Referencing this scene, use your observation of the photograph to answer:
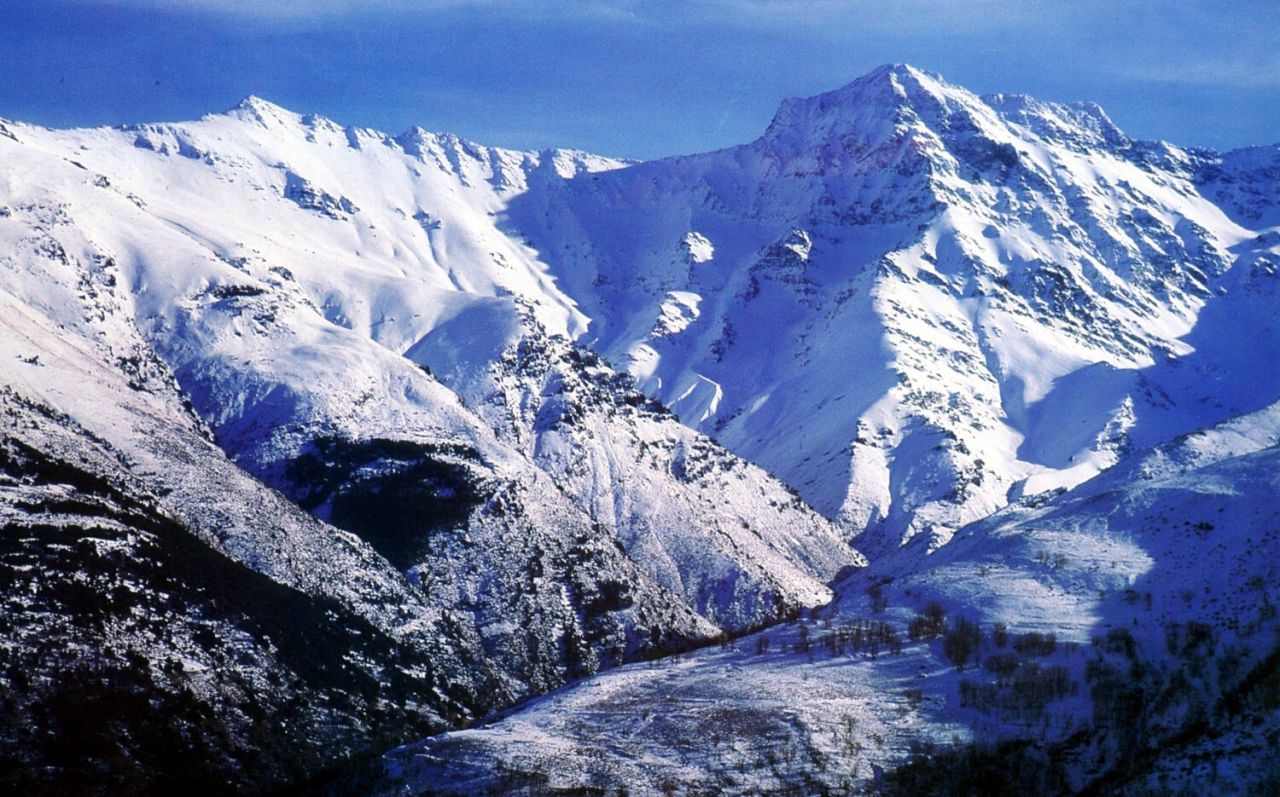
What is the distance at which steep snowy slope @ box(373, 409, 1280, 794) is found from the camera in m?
61.2

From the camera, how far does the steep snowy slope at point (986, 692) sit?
61250 millimetres

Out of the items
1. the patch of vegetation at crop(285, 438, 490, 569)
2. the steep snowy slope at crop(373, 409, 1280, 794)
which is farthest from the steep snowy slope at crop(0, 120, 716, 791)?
the steep snowy slope at crop(373, 409, 1280, 794)

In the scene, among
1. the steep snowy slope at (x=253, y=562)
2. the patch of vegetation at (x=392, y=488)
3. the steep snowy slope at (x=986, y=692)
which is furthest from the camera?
the patch of vegetation at (x=392, y=488)

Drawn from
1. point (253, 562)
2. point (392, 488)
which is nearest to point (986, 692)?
point (253, 562)

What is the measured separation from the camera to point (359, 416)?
179750 mm

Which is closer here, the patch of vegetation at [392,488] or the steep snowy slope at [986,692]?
the steep snowy slope at [986,692]

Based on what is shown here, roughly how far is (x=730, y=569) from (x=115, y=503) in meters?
84.1

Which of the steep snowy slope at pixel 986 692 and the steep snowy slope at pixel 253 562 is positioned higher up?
the steep snowy slope at pixel 253 562

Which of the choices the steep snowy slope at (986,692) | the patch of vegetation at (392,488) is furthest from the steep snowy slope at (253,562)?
the steep snowy slope at (986,692)

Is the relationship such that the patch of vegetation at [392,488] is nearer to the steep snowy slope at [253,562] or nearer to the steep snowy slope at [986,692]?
the steep snowy slope at [253,562]

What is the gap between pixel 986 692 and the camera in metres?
67.6

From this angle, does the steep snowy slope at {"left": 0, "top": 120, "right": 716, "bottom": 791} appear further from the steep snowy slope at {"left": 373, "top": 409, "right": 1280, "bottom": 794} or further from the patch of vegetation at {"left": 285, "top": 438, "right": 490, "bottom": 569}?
the steep snowy slope at {"left": 373, "top": 409, "right": 1280, "bottom": 794}

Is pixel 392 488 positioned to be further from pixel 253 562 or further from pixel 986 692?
pixel 986 692

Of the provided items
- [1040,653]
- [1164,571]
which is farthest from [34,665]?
[1164,571]
